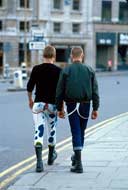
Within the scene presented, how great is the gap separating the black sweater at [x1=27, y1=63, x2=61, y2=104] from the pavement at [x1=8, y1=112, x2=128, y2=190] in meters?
1.04

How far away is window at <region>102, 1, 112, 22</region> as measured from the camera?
71.8 metres

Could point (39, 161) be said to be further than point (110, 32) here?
No

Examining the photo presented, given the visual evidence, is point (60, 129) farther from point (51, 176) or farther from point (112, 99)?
point (112, 99)

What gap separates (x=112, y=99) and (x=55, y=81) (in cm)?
1659

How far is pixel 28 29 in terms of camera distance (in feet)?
214

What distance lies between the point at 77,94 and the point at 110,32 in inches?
2524

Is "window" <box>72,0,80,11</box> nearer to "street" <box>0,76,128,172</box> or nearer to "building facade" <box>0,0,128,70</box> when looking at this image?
"building facade" <box>0,0,128,70</box>

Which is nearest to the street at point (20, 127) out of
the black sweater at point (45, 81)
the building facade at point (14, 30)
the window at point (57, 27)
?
the black sweater at point (45, 81)

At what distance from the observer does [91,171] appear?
8.91 m

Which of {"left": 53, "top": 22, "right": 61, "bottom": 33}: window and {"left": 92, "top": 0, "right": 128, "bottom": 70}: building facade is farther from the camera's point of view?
{"left": 92, "top": 0, "right": 128, "bottom": 70}: building facade

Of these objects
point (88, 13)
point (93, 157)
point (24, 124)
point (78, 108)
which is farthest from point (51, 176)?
point (88, 13)

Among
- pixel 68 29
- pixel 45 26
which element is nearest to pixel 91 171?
pixel 45 26

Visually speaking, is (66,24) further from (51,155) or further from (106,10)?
(51,155)

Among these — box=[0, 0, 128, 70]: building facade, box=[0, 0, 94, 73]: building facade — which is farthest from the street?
box=[0, 0, 128, 70]: building facade
